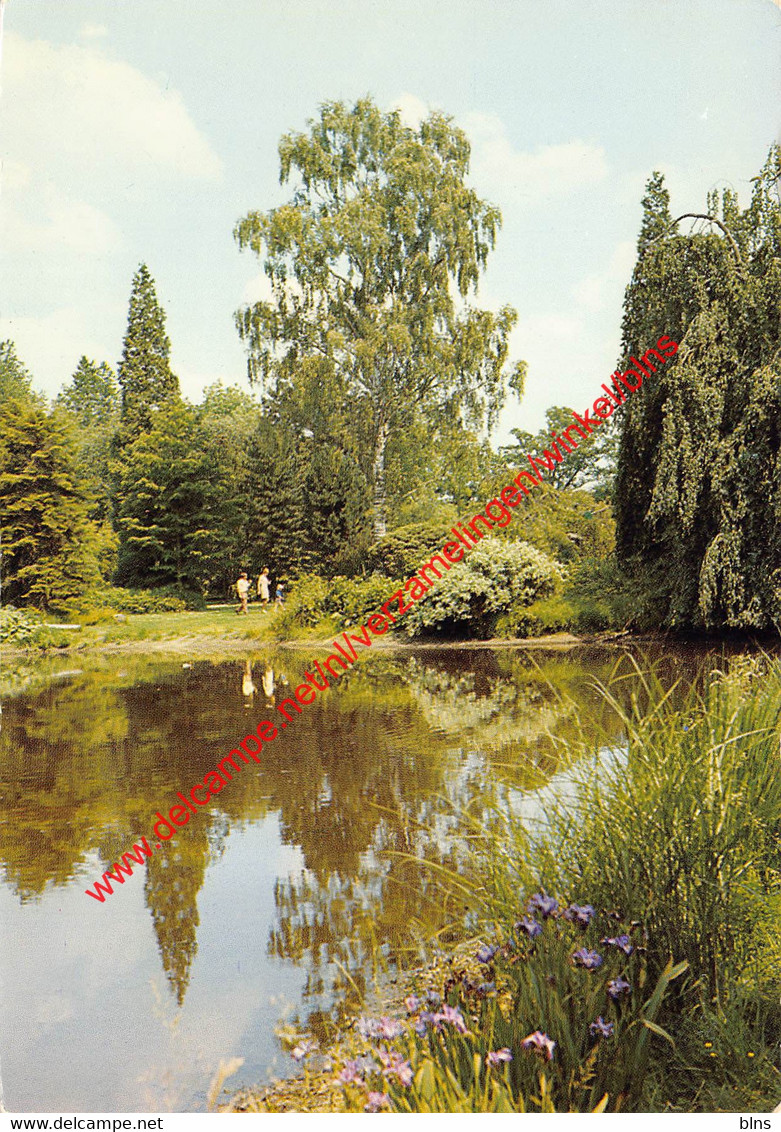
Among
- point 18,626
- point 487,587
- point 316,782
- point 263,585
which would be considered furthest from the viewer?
point 487,587

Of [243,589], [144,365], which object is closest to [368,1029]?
[243,589]

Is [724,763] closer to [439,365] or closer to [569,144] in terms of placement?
[569,144]

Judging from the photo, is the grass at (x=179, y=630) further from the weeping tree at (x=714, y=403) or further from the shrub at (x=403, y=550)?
the weeping tree at (x=714, y=403)

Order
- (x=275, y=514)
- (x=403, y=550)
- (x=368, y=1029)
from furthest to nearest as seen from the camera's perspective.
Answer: (x=403, y=550) → (x=275, y=514) → (x=368, y=1029)

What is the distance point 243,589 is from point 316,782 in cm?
519

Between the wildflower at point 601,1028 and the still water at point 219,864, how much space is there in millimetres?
631

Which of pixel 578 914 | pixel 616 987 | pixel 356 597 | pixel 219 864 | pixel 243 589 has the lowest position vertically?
pixel 219 864

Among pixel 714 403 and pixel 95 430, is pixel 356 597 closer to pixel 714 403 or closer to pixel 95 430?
pixel 95 430

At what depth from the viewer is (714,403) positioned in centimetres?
881

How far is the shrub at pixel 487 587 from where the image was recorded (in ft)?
36.8

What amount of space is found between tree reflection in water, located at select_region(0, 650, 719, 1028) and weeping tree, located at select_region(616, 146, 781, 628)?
111 cm

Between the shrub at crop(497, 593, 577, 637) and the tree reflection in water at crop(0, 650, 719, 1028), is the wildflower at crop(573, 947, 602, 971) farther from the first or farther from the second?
the shrub at crop(497, 593, 577, 637)

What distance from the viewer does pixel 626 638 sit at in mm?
10727

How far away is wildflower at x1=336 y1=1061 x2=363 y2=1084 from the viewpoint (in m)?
1.68
